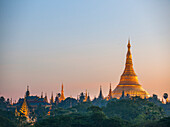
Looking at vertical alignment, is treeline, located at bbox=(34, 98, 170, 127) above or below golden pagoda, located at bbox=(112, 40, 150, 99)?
below

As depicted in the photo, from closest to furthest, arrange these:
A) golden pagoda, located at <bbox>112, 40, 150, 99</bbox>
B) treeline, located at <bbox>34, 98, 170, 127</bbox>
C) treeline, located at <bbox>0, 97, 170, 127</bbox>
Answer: treeline, located at <bbox>34, 98, 170, 127</bbox> < treeline, located at <bbox>0, 97, 170, 127</bbox> < golden pagoda, located at <bbox>112, 40, 150, 99</bbox>

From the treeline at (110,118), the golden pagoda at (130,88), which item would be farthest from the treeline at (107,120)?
the golden pagoda at (130,88)

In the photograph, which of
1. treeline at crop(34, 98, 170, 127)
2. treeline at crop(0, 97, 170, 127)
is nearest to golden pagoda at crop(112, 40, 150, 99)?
treeline at crop(0, 97, 170, 127)

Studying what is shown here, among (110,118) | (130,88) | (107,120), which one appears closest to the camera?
(107,120)

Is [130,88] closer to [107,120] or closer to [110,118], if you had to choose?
[110,118]

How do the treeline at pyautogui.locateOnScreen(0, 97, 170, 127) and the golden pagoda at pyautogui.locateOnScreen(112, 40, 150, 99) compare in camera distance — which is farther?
the golden pagoda at pyautogui.locateOnScreen(112, 40, 150, 99)

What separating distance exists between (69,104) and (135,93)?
82.0ft

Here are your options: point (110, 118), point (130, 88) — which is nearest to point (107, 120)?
point (110, 118)

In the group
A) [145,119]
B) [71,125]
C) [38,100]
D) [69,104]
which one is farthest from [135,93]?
[71,125]

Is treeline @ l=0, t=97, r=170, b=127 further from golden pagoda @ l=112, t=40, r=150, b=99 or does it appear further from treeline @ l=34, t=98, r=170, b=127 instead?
golden pagoda @ l=112, t=40, r=150, b=99

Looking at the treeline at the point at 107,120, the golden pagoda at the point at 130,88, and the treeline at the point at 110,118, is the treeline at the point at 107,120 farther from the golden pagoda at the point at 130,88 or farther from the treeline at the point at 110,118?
the golden pagoda at the point at 130,88

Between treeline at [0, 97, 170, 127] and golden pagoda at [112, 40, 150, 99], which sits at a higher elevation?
golden pagoda at [112, 40, 150, 99]

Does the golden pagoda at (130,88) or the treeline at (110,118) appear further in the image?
the golden pagoda at (130,88)

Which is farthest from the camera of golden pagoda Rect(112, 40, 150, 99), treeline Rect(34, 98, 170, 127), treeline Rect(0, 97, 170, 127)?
golden pagoda Rect(112, 40, 150, 99)
